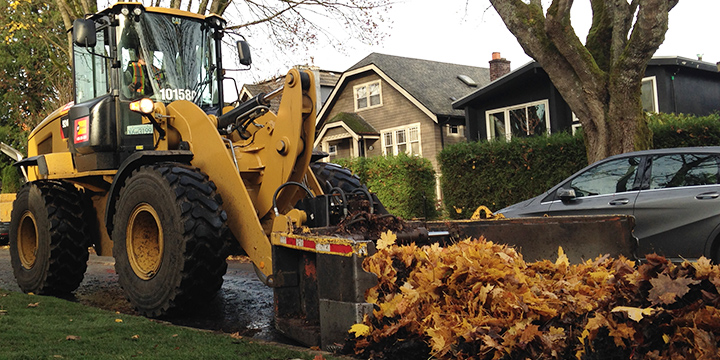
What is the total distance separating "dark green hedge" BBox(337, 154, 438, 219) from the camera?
1825 cm

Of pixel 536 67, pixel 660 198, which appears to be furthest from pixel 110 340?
pixel 536 67

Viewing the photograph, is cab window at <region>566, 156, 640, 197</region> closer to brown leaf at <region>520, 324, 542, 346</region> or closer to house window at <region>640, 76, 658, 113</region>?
brown leaf at <region>520, 324, 542, 346</region>

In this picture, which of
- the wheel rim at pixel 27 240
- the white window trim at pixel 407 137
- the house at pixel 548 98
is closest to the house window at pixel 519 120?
the house at pixel 548 98

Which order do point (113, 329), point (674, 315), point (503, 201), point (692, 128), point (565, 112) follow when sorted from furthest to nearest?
point (565, 112) → point (503, 201) → point (692, 128) → point (113, 329) → point (674, 315)

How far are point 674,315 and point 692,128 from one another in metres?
10.9

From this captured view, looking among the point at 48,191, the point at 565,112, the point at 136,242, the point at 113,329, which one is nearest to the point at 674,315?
the point at 113,329

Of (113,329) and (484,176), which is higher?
(484,176)

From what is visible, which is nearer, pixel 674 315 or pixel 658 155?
pixel 674 315

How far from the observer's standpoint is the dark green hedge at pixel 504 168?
570 inches

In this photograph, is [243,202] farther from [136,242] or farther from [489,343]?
[489,343]

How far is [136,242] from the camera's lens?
6.57 m

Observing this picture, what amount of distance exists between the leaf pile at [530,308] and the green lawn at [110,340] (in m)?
0.69

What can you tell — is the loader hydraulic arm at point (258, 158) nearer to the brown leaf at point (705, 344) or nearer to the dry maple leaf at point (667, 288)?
the dry maple leaf at point (667, 288)

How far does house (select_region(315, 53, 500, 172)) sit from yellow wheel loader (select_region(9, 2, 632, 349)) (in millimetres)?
21748
